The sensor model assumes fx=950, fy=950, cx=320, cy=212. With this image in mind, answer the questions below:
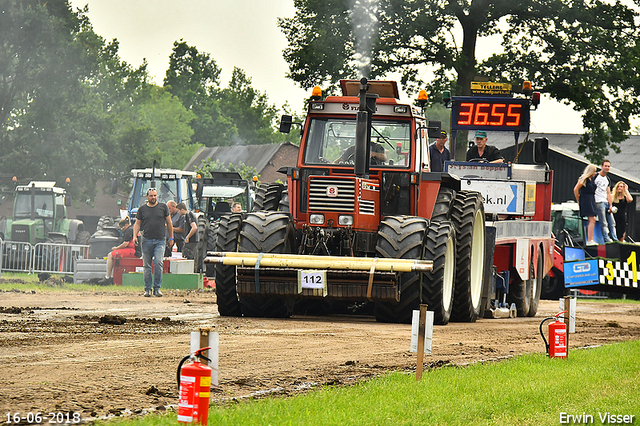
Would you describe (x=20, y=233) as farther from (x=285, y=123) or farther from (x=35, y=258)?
(x=285, y=123)

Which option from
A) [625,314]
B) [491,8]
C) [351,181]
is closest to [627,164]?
[491,8]

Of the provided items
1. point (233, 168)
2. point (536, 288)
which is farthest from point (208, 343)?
point (233, 168)

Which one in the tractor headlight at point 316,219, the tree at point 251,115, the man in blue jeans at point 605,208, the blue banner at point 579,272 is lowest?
the blue banner at point 579,272

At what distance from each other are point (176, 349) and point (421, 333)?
8.47 ft

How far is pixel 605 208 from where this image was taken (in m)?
19.7

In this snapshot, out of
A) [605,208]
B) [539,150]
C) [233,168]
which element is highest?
[233,168]

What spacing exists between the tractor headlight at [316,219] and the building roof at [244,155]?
60847 millimetres

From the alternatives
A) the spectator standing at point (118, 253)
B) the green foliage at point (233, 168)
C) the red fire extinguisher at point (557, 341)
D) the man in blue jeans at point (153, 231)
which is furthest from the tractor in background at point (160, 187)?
the green foliage at point (233, 168)

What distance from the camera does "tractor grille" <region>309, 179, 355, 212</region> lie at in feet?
41.9

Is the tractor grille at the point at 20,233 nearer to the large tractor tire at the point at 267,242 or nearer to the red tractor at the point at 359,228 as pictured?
the red tractor at the point at 359,228

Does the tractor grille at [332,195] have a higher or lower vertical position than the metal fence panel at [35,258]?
higher

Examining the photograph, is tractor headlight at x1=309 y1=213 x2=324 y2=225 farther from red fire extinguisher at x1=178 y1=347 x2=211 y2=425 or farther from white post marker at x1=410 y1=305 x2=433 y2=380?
red fire extinguisher at x1=178 y1=347 x2=211 y2=425

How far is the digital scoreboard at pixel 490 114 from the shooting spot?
19.2 m

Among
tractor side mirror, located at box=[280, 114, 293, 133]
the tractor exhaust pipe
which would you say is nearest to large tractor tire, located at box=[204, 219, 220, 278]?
tractor side mirror, located at box=[280, 114, 293, 133]
